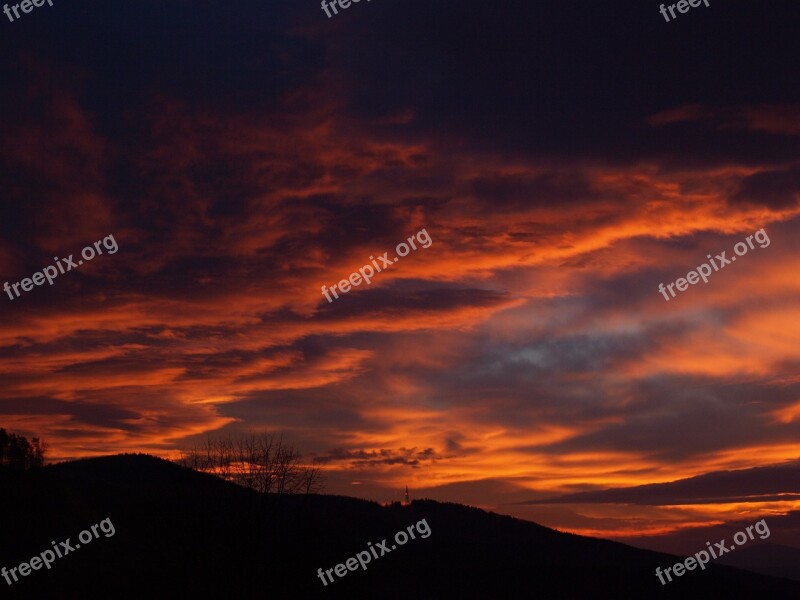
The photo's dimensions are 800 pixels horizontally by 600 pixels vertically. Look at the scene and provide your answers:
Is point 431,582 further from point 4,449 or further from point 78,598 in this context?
point 78,598

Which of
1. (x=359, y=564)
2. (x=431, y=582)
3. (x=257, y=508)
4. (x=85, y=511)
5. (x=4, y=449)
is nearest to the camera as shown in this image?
(x=257, y=508)

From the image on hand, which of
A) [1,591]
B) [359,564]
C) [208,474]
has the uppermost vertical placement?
[208,474]

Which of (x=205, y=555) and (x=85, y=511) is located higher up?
(x=85, y=511)

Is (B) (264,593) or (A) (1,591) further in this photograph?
(A) (1,591)

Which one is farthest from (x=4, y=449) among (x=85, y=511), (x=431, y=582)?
(x=431, y=582)

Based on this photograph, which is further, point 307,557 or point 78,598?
point 78,598

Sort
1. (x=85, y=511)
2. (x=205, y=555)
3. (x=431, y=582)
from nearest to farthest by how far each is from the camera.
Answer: (x=205, y=555) → (x=85, y=511) → (x=431, y=582)

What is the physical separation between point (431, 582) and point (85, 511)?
99.9m

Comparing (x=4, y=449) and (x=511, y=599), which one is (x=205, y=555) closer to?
(x=4, y=449)

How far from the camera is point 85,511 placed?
352 ft

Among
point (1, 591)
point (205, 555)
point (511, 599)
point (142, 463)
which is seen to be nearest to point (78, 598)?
point (1, 591)

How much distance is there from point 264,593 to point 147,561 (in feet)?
109

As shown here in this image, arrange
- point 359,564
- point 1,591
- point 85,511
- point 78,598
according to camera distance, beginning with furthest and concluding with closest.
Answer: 1. point 85,511
2. point 359,564
3. point 78,598
4. point 1,591

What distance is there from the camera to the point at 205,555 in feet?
201
